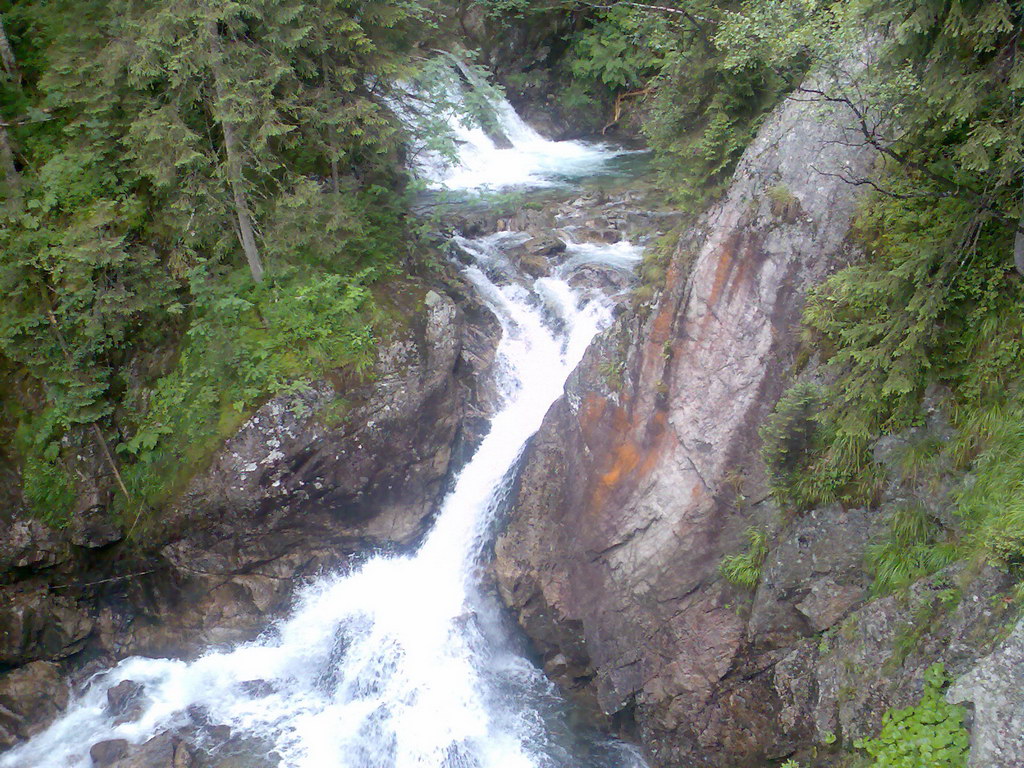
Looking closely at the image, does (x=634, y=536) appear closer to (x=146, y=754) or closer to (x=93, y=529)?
(x=146, y=754)

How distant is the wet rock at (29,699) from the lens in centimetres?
999

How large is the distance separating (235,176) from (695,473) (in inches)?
330

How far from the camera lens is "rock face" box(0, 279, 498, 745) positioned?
412 inches

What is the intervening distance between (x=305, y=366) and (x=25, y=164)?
20.4ft

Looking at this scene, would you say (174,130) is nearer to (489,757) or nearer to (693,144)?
(693,144)

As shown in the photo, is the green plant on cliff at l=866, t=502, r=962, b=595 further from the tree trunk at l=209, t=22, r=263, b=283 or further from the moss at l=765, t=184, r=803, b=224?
the tree trunk at l=209, t=22, r=263, b=283

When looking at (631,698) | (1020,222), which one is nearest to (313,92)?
(1020,222)

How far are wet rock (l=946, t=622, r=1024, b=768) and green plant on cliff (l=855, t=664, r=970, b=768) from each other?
0.34 meters

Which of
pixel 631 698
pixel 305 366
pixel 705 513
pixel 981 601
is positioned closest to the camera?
pixel 981 601

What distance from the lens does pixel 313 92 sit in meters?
10.1

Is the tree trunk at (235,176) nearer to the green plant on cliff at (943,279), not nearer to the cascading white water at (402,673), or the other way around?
the cascading white water at (402,673)

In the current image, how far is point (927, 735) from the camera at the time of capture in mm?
5223

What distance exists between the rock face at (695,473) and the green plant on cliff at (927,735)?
53.2 inches

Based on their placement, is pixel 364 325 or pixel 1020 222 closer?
pixel 1020 222
